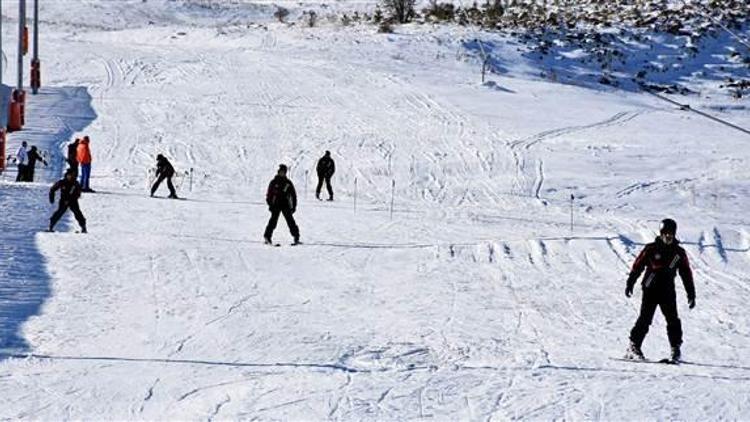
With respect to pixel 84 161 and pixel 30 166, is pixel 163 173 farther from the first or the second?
pixel 30 166

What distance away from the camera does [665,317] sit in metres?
11.2

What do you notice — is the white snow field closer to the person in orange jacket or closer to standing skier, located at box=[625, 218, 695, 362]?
Result: standing skier, located at box=[625, 218, 695, 362]

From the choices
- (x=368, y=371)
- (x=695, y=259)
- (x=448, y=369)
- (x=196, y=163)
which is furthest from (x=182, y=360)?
(x=196, y=163)

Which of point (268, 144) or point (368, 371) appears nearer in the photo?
point (368, 371)

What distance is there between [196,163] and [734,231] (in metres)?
14.4

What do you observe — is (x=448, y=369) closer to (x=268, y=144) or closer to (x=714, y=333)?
(x=714, y=333)

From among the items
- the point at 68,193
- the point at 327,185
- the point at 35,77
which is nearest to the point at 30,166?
the point at 327,185

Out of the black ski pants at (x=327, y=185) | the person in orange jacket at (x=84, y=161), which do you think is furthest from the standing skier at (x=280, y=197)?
the person in orange jacket at (x=84, y=161)

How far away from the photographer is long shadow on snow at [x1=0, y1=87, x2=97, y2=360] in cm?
1253

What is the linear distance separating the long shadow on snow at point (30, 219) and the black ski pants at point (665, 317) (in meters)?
5.99

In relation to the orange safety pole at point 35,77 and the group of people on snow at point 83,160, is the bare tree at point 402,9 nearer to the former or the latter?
the orange safety pole at point 35,77

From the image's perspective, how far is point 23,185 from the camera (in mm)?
24219

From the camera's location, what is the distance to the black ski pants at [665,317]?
1112 centimetres

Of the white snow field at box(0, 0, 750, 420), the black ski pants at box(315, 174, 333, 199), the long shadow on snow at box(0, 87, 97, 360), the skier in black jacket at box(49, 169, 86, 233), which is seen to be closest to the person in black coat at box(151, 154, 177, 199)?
the white snow field at box(0, 0, 750, 420)
